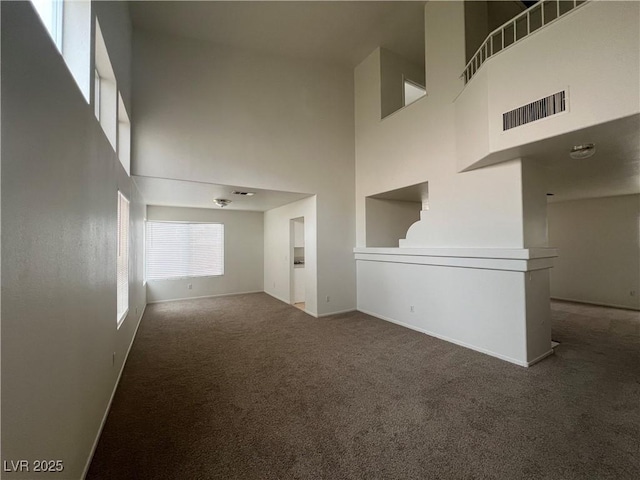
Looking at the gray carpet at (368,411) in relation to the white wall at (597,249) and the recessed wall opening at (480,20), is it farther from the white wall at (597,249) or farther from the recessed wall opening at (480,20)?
the recessed wall opening at (480,20)

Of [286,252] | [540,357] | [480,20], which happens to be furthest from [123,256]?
[480,20]

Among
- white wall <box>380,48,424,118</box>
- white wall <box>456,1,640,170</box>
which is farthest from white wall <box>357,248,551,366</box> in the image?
white wall <box>380,48,424,118</box>

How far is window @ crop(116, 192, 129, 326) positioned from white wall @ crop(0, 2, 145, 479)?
4.65 ft

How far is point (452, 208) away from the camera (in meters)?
3.92

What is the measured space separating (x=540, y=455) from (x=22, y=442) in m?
2.88

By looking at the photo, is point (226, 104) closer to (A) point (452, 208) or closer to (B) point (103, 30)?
(B) point (103, 30)

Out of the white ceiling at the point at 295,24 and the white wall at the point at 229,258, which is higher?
the white ceiling at the point at 295,24

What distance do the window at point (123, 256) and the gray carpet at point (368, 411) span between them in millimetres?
710

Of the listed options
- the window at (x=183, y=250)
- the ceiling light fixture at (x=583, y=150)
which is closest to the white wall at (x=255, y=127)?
A: the window at (x=183, y=250)

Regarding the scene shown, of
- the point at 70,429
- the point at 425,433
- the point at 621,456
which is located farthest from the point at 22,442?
the point at 621,456

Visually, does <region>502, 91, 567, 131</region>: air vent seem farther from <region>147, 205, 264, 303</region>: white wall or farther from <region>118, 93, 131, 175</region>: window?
<region>147, 205, 264, 303</region>: white wall

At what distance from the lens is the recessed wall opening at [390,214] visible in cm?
555

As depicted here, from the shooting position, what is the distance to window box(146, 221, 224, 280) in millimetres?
6684

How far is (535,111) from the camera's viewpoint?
2.61 m
